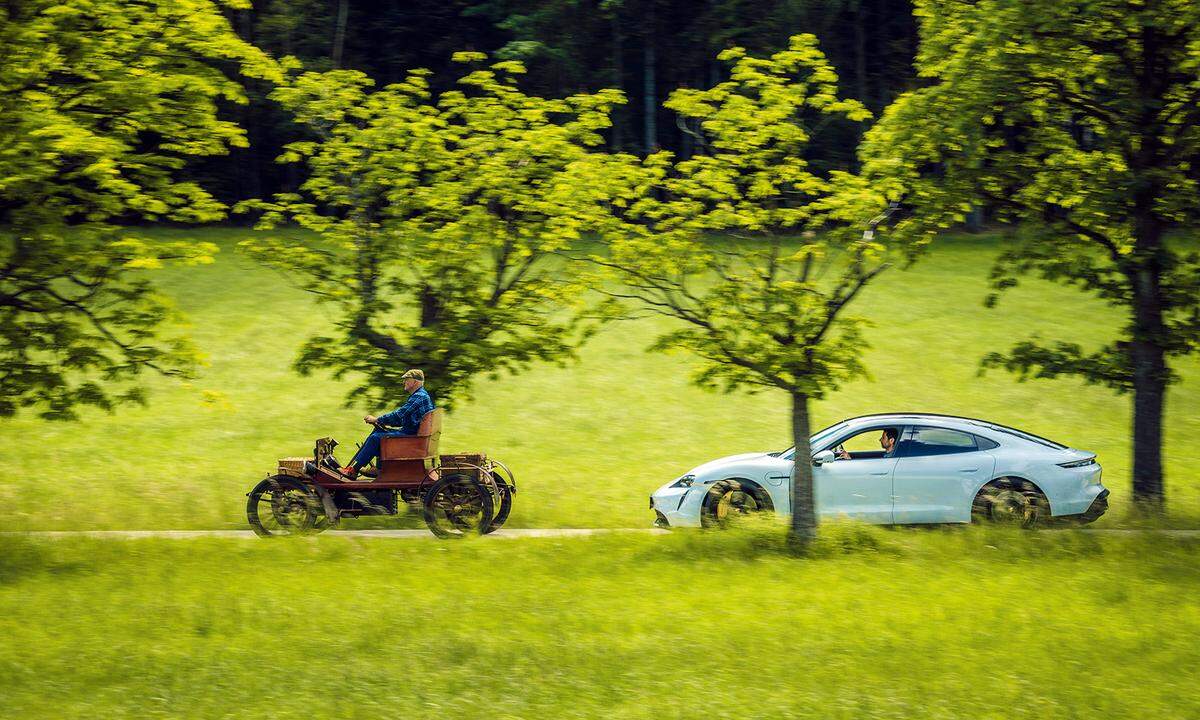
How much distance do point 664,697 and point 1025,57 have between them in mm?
9890

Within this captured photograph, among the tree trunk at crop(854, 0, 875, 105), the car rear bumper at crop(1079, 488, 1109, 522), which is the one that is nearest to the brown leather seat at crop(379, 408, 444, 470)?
the car rear bumper at crop(1079, 488, 1109, 522)

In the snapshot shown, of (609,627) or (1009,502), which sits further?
(1009,502)

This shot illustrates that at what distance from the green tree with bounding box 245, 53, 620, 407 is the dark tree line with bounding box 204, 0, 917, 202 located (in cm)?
2782

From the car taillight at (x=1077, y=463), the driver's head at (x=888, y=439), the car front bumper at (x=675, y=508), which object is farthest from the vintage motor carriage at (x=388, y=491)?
the car taillight at (x=1077, y=463)

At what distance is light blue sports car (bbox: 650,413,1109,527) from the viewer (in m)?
13.7

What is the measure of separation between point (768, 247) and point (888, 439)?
2.86 meters

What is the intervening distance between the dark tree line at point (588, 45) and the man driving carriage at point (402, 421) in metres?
30.4

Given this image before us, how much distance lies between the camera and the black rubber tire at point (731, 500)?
1396 cm

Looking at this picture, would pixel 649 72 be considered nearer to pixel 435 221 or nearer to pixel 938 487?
pixel 435 221

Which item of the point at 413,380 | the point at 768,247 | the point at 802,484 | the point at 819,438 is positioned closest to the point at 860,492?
the point at 819,438

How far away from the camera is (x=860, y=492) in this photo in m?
13.8

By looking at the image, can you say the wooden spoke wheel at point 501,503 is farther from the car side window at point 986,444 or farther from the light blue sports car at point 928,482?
the car side window at point 986,444

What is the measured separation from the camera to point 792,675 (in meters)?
8.41

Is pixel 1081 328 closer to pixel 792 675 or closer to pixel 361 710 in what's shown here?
pixel 792 675
